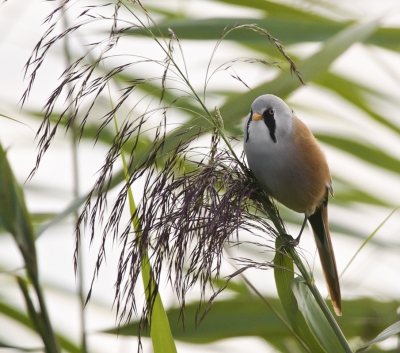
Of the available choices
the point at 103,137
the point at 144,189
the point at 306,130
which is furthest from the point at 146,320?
the point at 103,137

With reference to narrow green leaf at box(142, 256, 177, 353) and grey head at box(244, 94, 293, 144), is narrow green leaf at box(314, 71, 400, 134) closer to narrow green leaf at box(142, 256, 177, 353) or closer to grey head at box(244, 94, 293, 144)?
grey head at box(244, 94, 293, 144)

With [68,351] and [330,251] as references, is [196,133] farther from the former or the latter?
[68,351]

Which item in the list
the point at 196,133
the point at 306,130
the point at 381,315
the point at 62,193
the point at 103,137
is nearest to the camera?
the point at 196,133

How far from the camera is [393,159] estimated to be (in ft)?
6.47

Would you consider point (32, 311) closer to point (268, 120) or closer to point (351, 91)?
point (268, 120)

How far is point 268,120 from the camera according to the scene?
1499mm

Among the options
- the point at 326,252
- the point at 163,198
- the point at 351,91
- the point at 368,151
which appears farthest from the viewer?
the point at 351,91

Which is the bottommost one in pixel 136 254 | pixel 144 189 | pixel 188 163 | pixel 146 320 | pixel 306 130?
pixel 146 320

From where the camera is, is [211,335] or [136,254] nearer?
[136,254]

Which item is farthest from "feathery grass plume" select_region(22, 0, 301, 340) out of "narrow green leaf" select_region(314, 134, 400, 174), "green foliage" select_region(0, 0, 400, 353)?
"narrow green leaf" select_region(314, 134, 400, 174)

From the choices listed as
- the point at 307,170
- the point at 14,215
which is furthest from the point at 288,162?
the point at 14,215

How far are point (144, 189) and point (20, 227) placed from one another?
29 centimetres

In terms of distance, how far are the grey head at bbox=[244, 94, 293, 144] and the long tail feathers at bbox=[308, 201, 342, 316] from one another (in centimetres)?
37

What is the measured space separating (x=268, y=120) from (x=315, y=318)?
530mm
